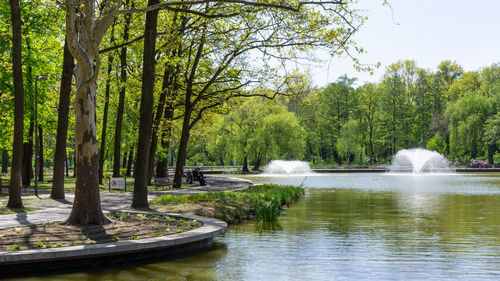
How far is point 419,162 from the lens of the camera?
230 feet

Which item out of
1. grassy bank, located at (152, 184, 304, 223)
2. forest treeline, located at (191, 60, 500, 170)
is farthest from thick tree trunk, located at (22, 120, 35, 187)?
forest treeline, located at (191, 60, 500, 170)

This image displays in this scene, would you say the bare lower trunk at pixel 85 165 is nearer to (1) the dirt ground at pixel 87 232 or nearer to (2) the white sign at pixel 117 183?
(1) the dirt ground at pixel 87 232

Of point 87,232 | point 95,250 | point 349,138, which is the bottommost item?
point 95,250

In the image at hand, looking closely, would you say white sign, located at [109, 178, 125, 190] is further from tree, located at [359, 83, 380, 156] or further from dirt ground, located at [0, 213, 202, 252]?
tree, located at [359, 83, 380, 156]

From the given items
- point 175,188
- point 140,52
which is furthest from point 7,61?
point 175,188

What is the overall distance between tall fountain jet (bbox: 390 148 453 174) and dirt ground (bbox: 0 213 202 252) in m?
57.0

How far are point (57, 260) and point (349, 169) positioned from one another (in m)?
61.5

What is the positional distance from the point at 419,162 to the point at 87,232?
65521mm

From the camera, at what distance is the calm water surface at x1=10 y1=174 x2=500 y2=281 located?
370 inches

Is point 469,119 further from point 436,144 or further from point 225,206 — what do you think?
point 225,206

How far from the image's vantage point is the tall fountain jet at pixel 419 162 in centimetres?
6612

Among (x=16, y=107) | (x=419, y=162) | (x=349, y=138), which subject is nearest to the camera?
(x=16, y=107)

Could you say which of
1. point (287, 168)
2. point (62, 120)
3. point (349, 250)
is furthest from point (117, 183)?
point (287, 168)

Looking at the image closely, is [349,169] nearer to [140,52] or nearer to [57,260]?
[140,52]
